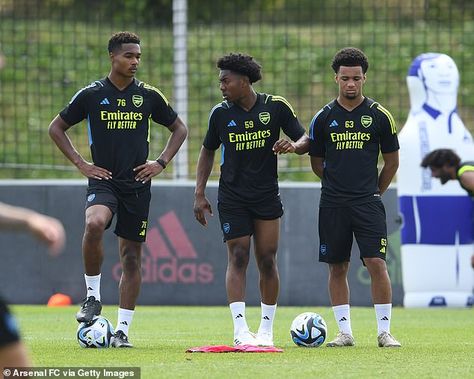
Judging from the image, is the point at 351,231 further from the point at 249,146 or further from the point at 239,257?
the point at 249,146

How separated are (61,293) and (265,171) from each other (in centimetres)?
711

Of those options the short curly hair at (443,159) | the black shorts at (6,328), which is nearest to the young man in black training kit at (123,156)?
the short curly hair at (443,159)

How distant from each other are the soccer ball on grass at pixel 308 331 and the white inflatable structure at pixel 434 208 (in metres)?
5.86

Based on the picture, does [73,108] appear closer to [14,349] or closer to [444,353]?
[444,353]

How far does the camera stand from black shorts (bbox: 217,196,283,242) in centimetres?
1005

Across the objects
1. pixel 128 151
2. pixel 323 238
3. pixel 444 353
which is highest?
pixel 128 151

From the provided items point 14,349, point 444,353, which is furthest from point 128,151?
point 14,349

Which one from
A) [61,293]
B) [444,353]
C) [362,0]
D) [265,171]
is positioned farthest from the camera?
[362,0]

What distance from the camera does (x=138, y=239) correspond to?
33.8 feet

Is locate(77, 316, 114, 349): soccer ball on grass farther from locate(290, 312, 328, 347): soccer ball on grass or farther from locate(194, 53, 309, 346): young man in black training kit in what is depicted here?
locate(290, 312, 328, 347): soccer ball on grass

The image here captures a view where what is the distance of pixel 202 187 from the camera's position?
406 inches

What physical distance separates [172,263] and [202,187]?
6403 mm

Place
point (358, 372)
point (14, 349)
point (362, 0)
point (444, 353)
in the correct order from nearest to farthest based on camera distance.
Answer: point (14, 349) < point (358, 372) < point (444, 353) < point (362, 0)

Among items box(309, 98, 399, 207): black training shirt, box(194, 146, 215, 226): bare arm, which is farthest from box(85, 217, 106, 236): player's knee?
box(309, 98, 399, 207): black training shirt
